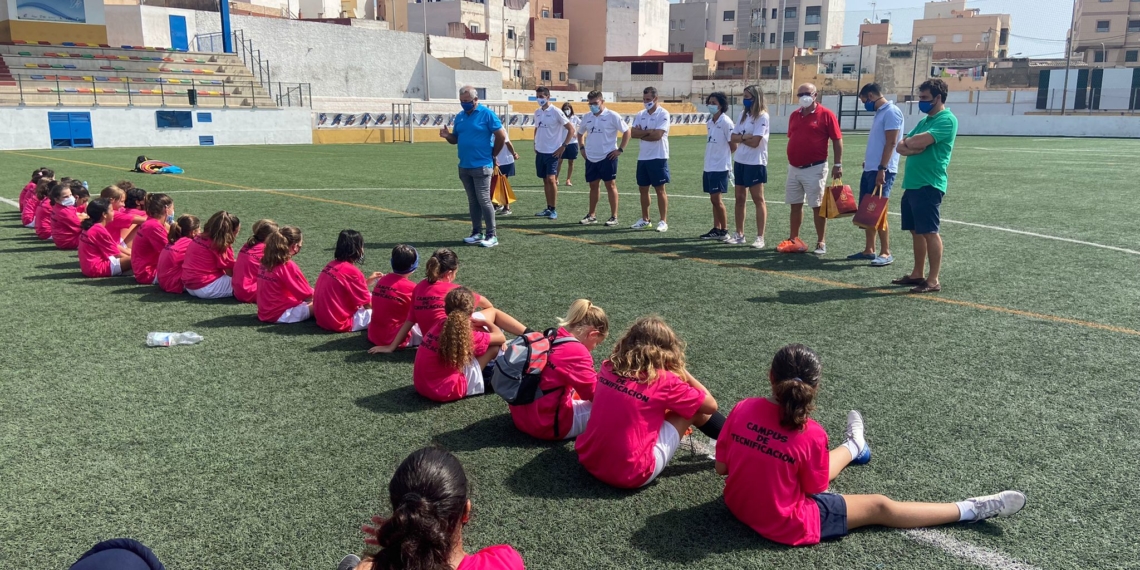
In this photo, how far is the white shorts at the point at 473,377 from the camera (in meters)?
→ 5.33

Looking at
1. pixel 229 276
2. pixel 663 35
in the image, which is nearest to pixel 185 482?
pixel 229 276

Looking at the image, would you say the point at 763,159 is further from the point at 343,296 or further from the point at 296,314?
the point at 296,314

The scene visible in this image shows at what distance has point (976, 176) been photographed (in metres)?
19.8

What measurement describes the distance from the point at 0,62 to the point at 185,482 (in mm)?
38329

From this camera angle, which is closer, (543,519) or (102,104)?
(543,519)

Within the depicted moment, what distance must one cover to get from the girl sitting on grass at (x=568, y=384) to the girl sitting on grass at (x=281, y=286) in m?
3.15

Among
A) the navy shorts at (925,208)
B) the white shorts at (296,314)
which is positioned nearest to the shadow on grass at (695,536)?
the white shorts at (296,314)

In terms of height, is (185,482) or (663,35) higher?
(663,35)

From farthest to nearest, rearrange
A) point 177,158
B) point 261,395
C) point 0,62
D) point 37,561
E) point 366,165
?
1. point 0,62
2. point 177,158
3. point 366,165
4. point 261,395
5. point 37,561

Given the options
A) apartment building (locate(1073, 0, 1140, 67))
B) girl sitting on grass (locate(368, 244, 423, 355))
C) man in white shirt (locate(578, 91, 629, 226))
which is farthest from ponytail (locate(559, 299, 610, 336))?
apartment building (locate(1073, 0, 1140, 67))

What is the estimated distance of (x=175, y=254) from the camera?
803 cm

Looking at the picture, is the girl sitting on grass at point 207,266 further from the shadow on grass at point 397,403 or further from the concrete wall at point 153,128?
the concrete wall at point 153,128

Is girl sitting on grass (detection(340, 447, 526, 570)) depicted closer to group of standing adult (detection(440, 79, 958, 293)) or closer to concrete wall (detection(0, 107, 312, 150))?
group of standing adult (detection(440, 79, 958, 293))

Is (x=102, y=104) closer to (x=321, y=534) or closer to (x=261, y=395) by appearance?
(x=261, y=395)
